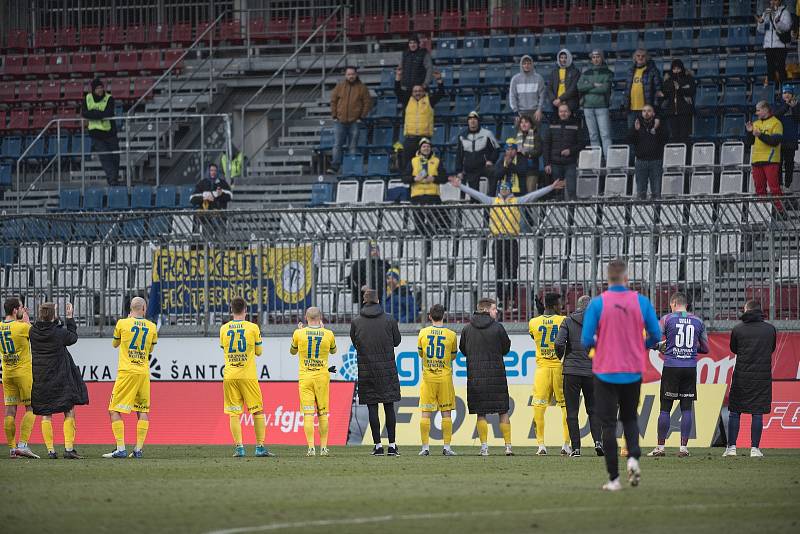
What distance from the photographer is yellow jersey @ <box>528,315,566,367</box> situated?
727 inches

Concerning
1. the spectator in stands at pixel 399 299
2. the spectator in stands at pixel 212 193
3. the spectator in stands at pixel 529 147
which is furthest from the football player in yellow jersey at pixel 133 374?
the spectator in stands at pixel 529 147

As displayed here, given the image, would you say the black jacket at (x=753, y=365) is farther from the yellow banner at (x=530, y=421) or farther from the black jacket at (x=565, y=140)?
the black jacket at (x=565, y=140)

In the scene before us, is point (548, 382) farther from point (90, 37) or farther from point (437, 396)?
point (90, 37)

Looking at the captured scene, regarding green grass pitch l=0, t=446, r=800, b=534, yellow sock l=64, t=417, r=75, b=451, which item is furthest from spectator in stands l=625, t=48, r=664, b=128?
yellow sock l=64, t=417, r=75, b=451

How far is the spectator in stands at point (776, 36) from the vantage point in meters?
27.1

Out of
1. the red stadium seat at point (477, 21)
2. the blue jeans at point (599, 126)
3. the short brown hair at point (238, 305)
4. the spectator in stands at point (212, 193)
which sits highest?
the red stadium seat at point (477, 21)

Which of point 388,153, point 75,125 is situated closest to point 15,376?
point 388,153

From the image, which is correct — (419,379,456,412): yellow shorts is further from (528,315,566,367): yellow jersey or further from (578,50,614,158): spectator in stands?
(578,50,614,158): spectator in stands

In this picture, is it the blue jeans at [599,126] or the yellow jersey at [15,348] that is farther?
the blue jeans at [599,126]

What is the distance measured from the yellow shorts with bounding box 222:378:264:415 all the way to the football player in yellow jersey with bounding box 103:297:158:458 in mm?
1037

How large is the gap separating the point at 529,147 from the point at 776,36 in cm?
544

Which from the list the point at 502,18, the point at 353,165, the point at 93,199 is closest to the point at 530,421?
the point at 353,165

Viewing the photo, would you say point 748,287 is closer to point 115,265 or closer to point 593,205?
point 593,205

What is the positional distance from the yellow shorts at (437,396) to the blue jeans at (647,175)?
908 cm
